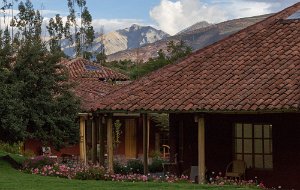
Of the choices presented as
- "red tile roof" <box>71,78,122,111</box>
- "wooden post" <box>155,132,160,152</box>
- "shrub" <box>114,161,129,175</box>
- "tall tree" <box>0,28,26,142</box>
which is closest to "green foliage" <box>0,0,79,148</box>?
"tall tree" <box>0,28,26,142</box>

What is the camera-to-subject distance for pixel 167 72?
2064 cm

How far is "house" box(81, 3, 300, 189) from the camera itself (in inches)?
680

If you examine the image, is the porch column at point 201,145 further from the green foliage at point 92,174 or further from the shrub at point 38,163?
the shrub at point 38,163

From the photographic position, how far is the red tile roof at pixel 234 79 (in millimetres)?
16913

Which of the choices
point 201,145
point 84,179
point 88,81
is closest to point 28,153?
point 88,81

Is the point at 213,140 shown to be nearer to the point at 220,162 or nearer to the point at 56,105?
the point at 220,162

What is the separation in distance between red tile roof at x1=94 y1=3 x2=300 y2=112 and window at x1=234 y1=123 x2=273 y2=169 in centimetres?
152

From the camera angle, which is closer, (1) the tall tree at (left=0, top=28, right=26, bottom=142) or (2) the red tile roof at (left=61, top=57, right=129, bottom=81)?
(1) the tall tree at (left=0, top=28, right=26, bottom=142)

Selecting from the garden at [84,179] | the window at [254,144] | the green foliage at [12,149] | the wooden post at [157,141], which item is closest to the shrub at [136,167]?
the garden at [84,179]

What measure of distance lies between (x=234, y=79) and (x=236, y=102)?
1.63 meters

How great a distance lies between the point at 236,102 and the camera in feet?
55.7

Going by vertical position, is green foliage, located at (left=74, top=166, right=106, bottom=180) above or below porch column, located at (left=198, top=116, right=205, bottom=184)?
below

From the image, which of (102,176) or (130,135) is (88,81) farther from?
(102,176)

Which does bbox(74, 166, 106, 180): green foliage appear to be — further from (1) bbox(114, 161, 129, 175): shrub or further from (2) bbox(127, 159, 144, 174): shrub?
(2) bbox(127, 159, 144, 174): shrub
